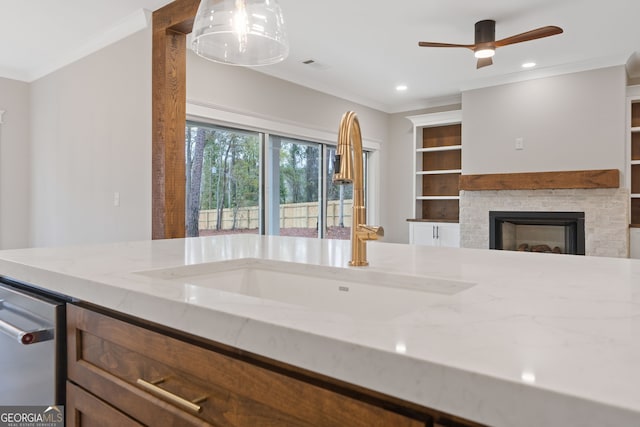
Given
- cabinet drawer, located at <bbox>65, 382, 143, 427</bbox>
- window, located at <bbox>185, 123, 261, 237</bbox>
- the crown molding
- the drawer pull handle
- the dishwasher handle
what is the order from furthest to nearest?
window, located at <bbox>185, 123, 261, 237</bbox>, the crown molding, the dishwasher handle, cabinet drawer, located at <bbox>65, 382, 143, 427</bbox>, the drawer pull handle

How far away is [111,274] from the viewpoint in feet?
3.32

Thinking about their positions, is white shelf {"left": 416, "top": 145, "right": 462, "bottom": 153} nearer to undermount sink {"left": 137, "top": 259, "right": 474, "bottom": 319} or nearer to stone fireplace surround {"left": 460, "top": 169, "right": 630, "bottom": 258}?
stone fireplace surround {"left": 460, "top": 169, "right": 630, "bottom": 258}

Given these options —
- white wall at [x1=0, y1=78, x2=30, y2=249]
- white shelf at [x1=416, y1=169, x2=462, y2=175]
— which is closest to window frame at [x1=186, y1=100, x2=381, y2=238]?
white shelf at [x1=416, y1=169, x2=462, y2=175]

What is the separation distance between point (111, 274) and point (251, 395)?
0.55m

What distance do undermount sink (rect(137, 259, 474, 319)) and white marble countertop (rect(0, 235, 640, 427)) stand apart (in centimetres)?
1

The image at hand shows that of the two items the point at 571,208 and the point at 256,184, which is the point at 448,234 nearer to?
the point at 571,208

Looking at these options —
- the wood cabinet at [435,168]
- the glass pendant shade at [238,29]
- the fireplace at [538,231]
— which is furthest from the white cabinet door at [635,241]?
the glass pendant shade at [238,29]

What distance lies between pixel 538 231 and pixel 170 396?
4.97 m

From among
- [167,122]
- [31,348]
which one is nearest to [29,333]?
[31,348]

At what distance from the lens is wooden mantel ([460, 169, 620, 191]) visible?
4.23m

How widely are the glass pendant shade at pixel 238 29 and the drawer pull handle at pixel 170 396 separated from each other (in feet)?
4.00

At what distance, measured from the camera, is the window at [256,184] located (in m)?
4.05

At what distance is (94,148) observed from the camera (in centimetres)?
377

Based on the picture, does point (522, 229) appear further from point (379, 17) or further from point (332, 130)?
point (379, 17)
